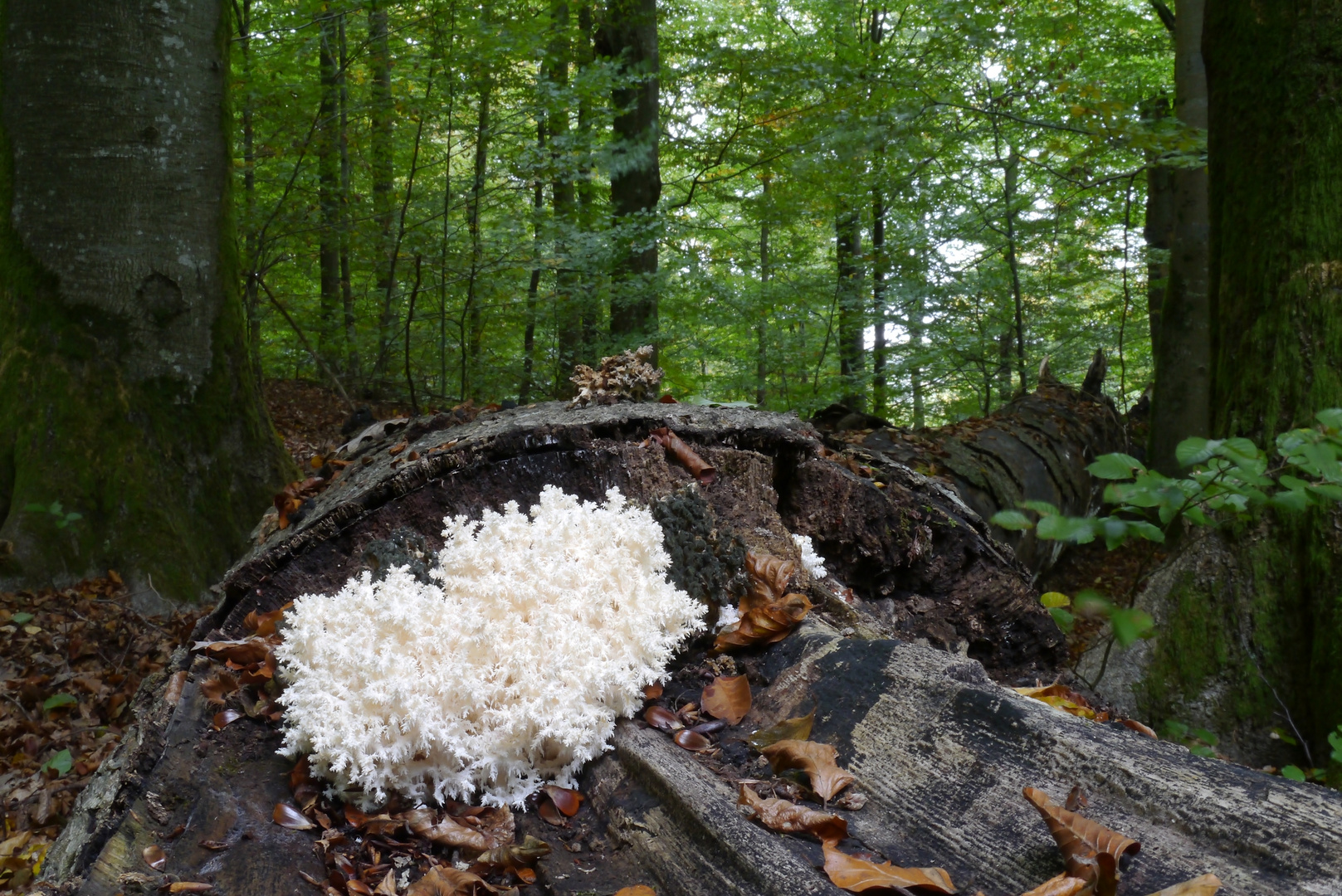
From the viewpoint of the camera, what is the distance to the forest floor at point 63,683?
317 cm

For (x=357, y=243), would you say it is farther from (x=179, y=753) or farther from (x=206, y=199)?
(x=179, y=753)

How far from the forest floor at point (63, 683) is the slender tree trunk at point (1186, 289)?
26.3 feet

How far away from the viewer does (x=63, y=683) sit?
3.84 meters

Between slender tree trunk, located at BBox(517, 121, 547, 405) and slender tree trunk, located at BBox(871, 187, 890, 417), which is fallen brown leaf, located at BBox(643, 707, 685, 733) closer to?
slender tree trunk, located at BBox(517, 121, 547, 405)

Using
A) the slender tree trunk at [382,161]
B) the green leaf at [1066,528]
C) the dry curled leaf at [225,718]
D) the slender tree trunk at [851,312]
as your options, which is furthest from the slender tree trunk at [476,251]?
the green leaf at [1066,528]

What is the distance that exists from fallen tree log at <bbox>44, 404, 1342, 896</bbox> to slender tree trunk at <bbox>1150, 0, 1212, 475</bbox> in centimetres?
559

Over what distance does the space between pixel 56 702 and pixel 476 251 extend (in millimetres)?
6131

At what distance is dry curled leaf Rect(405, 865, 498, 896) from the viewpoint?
1391 mm

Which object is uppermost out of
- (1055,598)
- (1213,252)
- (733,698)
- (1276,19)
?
(1276,19)

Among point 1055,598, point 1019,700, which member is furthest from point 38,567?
point 1055,598

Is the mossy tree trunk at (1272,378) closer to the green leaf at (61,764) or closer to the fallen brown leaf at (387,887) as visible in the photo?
the fallen brown leaf at (387,887)

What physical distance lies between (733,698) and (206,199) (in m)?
4.47

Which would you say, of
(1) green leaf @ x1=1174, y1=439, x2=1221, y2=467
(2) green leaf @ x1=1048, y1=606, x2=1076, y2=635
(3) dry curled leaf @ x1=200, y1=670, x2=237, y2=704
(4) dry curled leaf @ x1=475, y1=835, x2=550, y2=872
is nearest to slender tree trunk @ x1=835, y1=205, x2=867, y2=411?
(2) green leaf @ x1=1048, y1=606, x2=1076, y2=635

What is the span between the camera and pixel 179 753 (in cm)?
173
